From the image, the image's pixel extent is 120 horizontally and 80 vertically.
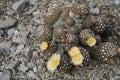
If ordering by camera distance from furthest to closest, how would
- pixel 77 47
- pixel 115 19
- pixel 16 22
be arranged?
pixel 16 22, pixel 115 19, pixel 77 47

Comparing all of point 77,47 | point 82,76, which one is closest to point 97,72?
point 82,76

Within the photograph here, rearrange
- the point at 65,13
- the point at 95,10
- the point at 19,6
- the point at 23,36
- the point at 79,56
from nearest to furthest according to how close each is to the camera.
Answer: the point at 79,56, the point at 65,13, the point at 95,10, the point at 23,36, the point at 19,6

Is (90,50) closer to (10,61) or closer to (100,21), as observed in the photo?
(100,21)

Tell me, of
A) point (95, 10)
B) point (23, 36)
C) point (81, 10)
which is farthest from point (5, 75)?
point (95, 10)

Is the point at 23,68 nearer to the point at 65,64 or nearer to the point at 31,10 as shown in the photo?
the point at 65,64

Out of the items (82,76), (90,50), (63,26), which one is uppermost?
(63,26)

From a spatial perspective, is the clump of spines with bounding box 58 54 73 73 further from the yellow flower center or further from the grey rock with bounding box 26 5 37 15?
the grey rock with bounding box 26 5 37 15

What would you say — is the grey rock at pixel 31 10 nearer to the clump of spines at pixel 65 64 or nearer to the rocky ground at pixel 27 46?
the rocky ground at pixel 27 46

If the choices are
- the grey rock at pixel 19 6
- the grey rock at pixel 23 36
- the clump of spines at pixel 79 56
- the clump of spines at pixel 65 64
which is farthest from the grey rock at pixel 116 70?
the grey rock at pixel 19 6
